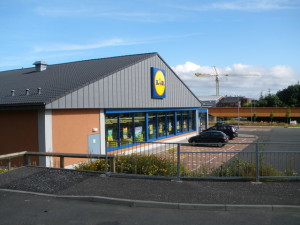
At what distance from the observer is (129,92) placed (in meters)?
20.4

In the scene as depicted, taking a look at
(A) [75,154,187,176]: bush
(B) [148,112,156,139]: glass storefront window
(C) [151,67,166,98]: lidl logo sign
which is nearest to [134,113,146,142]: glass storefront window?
(B) [148,112,156,139]: glass storefront window

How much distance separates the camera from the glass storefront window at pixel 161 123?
1011 inches

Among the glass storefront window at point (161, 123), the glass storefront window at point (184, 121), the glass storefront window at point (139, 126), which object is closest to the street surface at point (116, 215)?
the glass storefront window at point (139, 126)

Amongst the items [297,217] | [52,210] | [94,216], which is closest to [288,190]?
[297,217]

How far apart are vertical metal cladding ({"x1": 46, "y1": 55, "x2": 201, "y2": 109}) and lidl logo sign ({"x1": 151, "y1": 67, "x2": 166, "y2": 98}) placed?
1.22ft

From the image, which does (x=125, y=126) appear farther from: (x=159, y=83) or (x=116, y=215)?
(x=116, y=215)

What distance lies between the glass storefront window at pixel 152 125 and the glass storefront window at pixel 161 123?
34.6 inches

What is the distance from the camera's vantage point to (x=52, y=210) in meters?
7.50

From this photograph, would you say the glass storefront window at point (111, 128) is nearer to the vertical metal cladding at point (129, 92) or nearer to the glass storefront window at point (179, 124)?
the vertical metal cladding at point (129, 92)

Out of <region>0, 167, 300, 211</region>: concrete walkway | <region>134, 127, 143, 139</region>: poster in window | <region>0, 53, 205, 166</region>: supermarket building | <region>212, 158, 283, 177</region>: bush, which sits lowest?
<region>0, 167, 300, 211</region>: concrete walkway

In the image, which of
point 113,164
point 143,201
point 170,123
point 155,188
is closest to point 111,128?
point 113,164

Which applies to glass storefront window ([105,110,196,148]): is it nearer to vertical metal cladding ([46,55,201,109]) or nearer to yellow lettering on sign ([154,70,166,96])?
vertical metal cladding ([46,55,201,109])

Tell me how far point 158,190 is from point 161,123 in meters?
17.4

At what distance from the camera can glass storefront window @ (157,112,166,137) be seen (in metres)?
25.7
